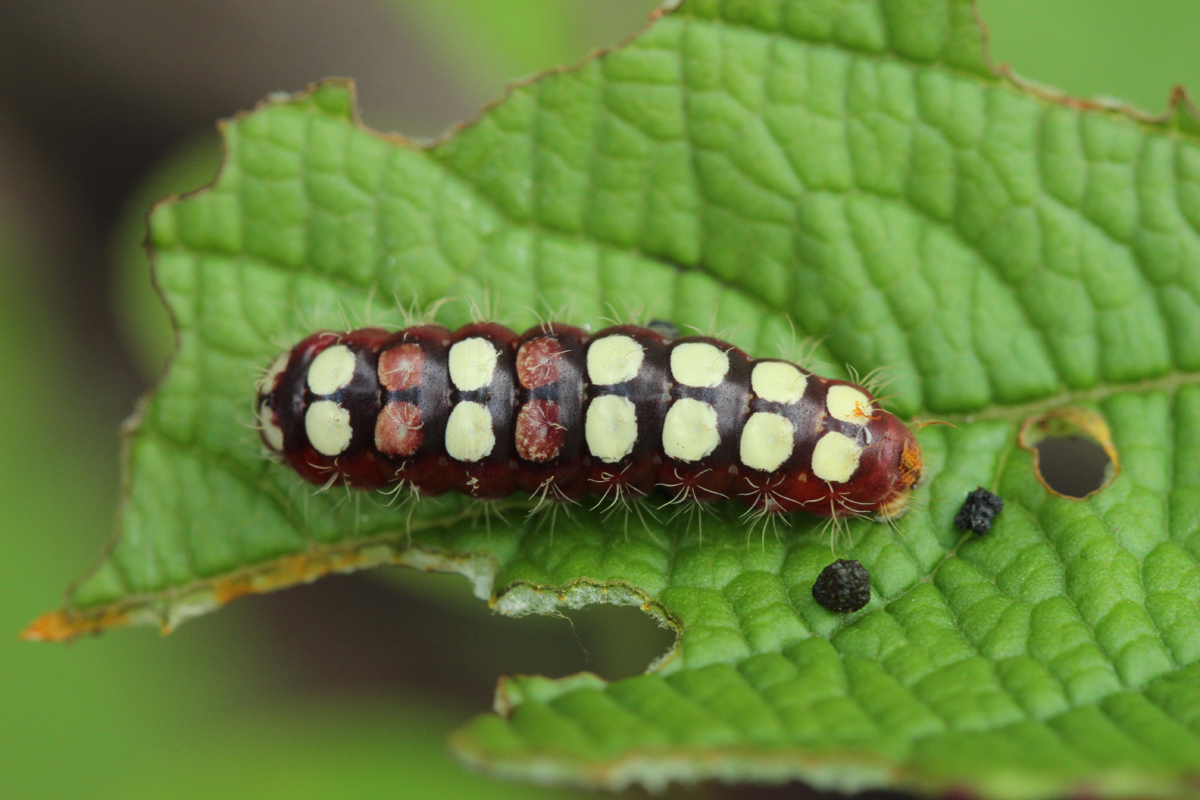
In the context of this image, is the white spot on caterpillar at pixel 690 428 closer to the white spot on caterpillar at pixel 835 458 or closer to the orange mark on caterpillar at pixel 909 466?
the white spot on caterpillar at pixel 835 458

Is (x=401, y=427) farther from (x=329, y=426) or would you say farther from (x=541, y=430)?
(x=541, y=430)

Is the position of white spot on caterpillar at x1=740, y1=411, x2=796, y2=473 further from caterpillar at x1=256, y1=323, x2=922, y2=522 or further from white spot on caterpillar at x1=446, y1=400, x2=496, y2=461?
white spot on caterpillar at x1=446, y1=400, x2=496, y2=461

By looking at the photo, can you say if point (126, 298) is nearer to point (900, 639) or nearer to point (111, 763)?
point (111, 763)

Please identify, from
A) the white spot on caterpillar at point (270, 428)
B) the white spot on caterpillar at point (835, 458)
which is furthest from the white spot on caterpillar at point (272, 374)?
the white spot on caterpillar at point (835, 458)

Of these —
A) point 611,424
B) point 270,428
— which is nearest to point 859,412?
point 611,424

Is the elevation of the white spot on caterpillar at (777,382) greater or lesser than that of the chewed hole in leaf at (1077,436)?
greater

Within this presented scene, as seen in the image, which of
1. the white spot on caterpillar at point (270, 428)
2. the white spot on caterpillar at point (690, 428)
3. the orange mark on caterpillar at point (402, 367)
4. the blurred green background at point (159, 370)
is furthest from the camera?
the blurred green background at point (159, 370)
